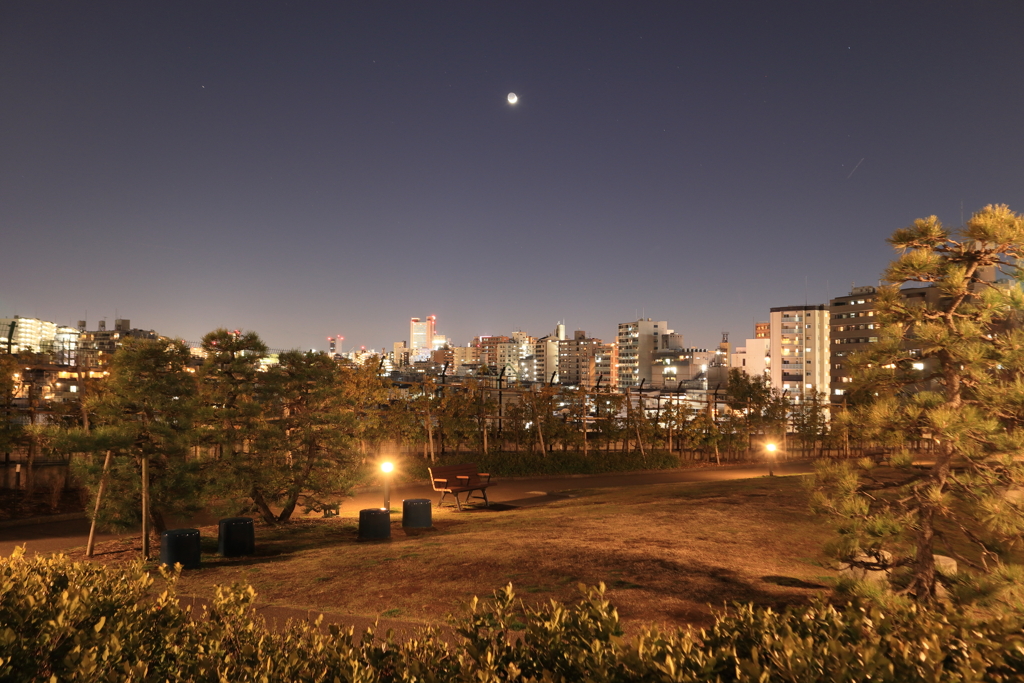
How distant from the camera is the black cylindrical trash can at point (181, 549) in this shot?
27.7 ft

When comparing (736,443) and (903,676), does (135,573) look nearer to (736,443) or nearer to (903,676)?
(903,676)

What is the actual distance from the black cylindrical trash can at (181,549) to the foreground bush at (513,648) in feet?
16.1

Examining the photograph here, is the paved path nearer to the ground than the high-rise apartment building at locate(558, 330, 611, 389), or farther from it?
nearer to the ground

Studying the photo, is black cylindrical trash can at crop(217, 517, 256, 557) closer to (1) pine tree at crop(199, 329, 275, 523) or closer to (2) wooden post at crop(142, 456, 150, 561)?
(2) wooden post at crop(142, 456, 150, 561)

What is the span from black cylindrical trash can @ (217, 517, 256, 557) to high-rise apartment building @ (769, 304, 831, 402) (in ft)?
320

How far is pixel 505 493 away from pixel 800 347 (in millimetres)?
92565

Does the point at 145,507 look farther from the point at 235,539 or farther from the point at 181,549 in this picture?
the point at 235,539

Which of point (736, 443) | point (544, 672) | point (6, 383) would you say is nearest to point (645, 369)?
point (736, 443)

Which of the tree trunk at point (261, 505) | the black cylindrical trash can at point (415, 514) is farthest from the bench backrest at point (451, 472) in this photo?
the tree trunk at point (261, 505)

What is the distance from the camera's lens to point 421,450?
21812mm

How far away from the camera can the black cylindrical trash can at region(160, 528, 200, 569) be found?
8.44 metres

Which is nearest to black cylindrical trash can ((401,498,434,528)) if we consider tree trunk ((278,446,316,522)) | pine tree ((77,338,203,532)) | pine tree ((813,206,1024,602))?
tree trunk ((278,446,316,522))

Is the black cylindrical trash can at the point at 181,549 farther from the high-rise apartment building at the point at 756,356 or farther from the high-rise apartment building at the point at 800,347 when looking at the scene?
the high-rise apartment building at the point at 756,356

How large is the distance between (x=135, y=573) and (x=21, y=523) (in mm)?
10709
